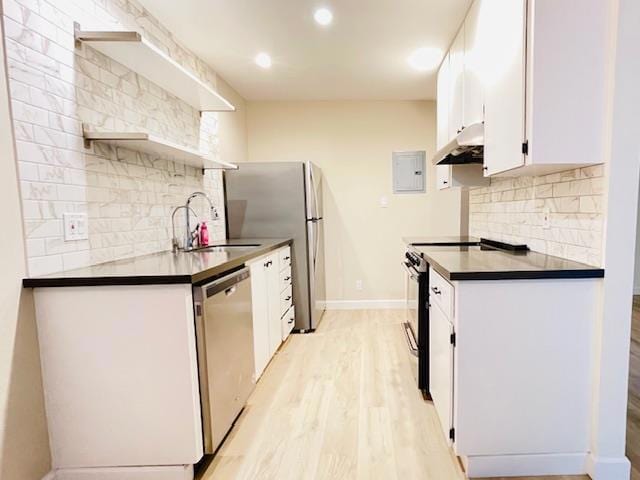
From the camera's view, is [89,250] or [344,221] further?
[344,221]

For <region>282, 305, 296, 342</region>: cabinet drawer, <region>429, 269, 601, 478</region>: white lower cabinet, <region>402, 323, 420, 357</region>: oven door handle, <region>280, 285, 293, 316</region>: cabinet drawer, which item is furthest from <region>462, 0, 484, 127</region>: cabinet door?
<region>282, 305, 296, 342</region>: cabinet drawer

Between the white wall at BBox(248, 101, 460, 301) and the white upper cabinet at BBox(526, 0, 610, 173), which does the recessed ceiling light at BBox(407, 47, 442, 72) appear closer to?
the white wall at BBox(248, 101, 460, 301)

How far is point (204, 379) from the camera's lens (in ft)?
5.31

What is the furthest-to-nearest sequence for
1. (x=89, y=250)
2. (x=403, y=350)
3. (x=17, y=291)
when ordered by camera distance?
(x=403, y=350) → (x=89, y=250) → (x=17, y=291)

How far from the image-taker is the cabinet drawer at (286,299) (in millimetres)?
3141

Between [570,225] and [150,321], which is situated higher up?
[570,225]

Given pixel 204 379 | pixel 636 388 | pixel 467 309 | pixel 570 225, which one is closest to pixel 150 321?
pixel 204 379

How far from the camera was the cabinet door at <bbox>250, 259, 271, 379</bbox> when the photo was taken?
95.7 inches

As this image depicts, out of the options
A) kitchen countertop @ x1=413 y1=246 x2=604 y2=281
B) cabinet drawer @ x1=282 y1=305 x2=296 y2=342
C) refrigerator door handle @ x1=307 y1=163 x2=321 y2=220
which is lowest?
cabinet drawer @ x1=282 y1=305 x2=296 y2=342

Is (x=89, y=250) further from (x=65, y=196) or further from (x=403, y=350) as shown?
(x=403, y=350)

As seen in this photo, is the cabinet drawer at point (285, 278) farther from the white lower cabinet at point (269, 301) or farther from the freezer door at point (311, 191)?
the freezer door at point (311, 191)

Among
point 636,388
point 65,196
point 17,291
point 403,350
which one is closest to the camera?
point 17,291

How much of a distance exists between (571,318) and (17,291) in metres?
2.20

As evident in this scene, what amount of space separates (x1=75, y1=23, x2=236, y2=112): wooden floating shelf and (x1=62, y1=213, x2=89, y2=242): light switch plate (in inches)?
32.1
